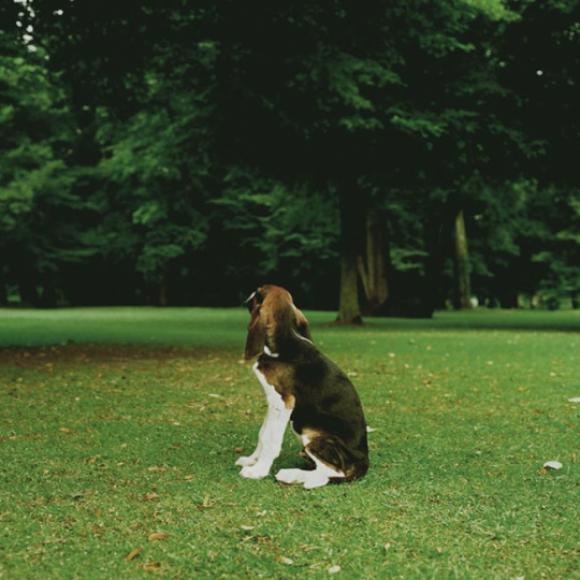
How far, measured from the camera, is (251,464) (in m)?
6.99

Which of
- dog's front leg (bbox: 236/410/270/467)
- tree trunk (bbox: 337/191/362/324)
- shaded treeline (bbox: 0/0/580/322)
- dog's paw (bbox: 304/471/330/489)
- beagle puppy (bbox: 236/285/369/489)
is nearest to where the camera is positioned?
dog's paw (bbox: 304/471/330/489)

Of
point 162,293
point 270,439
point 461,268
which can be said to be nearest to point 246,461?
point 270,439

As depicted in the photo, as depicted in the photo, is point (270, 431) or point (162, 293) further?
point (162, 293)

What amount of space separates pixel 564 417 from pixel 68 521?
21.0 ft

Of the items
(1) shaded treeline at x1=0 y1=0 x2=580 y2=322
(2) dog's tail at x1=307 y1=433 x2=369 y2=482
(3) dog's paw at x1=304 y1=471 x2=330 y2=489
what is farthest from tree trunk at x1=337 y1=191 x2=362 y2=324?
(3) dog's paw at x1=304 y1=471 x2=330 y2=489

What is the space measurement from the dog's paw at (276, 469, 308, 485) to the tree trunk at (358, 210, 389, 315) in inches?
1179

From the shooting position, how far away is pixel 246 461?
7.07 m

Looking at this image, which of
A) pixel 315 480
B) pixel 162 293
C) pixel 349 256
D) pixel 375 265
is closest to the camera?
pixel 315 480

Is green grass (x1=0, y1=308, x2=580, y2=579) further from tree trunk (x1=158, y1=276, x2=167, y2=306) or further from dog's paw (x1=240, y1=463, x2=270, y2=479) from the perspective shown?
tree trunk (x1=158, y1=276, x2=167, y2=306)

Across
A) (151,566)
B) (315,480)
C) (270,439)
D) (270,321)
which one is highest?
(270,321)

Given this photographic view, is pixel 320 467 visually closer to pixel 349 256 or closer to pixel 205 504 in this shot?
pixel 205 504

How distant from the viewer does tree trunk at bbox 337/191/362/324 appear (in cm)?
2994

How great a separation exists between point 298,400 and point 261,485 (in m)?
0.69

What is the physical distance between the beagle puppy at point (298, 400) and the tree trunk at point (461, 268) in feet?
154
